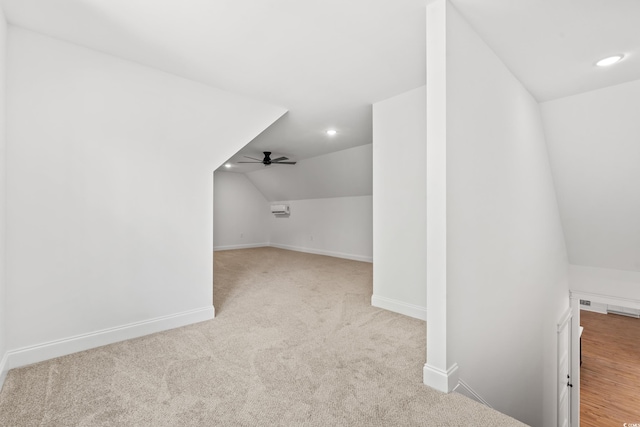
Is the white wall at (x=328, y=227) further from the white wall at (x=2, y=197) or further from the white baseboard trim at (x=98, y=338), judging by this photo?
the white wall at (x=2, y=197)

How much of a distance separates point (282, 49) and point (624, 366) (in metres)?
7.95

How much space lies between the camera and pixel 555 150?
11.0 feet

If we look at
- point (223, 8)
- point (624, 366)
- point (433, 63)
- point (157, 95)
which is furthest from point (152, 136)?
point (624, 366)

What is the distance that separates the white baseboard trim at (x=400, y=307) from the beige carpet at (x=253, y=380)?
105 mm

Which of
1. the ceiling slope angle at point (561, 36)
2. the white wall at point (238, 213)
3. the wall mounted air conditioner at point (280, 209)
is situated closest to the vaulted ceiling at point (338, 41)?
Answer: the ceiling slope angle at point (561, 36)

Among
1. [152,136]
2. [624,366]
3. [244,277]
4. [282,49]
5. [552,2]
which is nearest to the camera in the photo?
[552,2]

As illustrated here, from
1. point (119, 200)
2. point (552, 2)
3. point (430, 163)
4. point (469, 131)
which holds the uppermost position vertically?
point (552, 2)

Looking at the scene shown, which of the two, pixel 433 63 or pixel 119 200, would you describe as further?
pixel 119 200

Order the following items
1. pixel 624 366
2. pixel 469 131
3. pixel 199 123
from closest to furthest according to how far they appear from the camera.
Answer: pixel 469 131, pixel 199 123, pixel 624 366

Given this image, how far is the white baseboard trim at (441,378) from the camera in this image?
161cm

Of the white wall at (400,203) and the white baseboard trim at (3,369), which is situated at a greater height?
the white wall at (400,203)

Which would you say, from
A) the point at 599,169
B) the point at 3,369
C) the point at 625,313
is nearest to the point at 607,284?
the point at 599,169

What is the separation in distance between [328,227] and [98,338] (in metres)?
5.31

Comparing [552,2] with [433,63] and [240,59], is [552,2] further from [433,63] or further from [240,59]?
[240,59]
